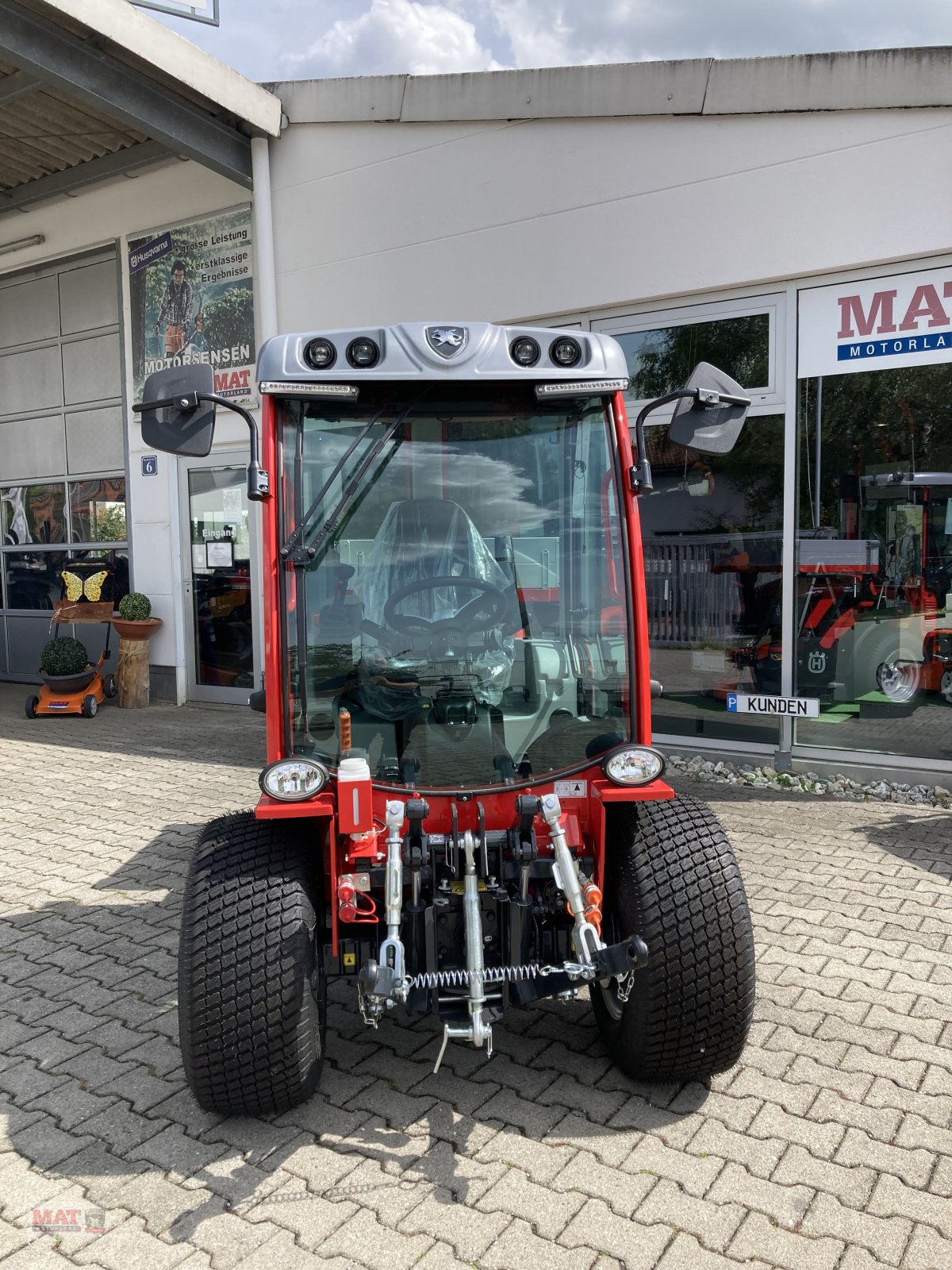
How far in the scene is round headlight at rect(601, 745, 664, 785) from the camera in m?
2.85

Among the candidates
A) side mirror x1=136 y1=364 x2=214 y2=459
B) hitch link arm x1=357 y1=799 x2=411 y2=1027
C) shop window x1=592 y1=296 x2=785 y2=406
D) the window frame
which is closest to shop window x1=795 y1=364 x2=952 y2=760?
the window frame

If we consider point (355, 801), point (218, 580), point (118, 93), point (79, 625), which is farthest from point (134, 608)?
point (355, 801)

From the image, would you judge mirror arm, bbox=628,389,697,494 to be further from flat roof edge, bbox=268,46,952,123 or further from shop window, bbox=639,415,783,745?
flat roof edge, bbox=268,46,952,123

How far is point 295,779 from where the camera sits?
2.78 m

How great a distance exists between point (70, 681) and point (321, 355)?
762 cm

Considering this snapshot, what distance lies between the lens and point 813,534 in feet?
21.7

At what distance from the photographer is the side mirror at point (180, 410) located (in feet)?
9.72

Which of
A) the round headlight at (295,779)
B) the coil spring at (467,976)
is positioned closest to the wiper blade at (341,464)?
the round headlight at (295,779)

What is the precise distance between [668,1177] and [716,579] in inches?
199

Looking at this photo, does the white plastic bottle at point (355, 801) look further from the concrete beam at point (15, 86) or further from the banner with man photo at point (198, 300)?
the concrete beam at point (15, 86)

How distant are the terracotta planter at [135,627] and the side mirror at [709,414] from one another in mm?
7904

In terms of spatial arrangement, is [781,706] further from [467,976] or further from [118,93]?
[118,93]

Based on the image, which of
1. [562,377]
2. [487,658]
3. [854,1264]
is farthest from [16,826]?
[854,1264]

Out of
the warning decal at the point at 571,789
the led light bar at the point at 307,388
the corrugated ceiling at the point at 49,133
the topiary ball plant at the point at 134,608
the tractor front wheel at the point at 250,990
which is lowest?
the tractor front wheel at the point at 250,990
